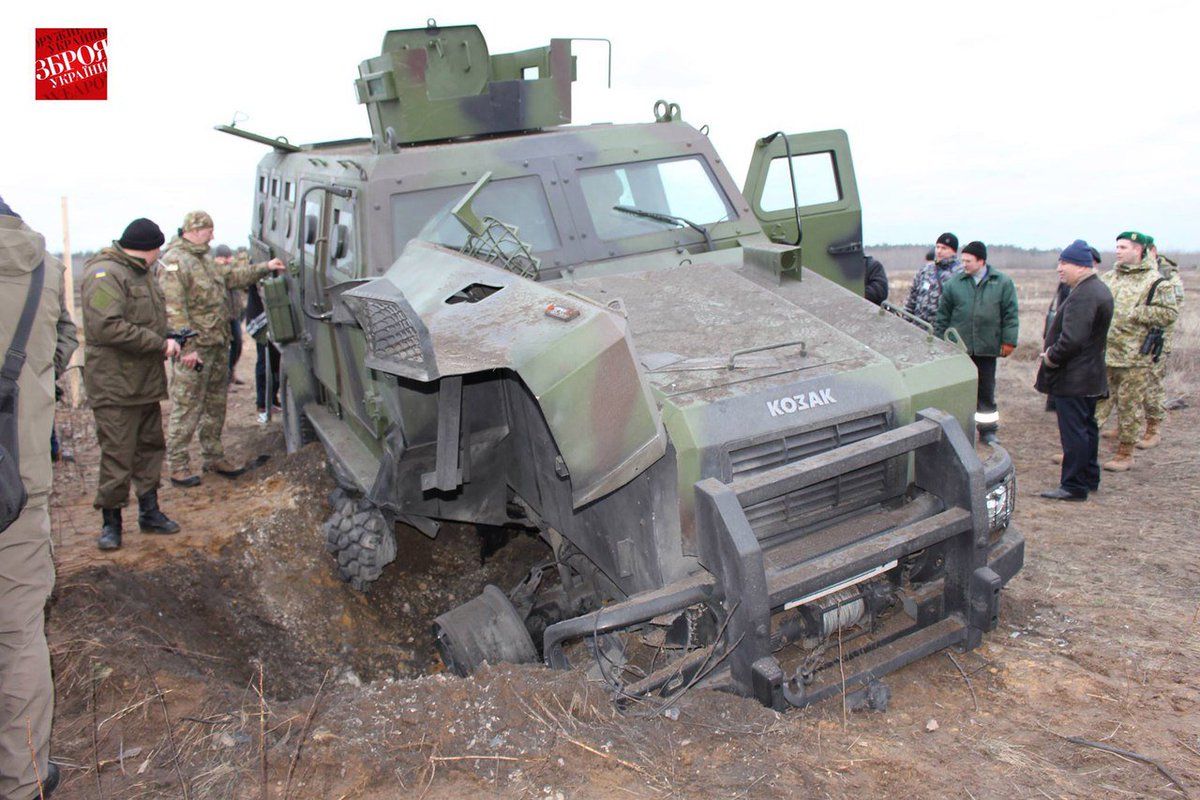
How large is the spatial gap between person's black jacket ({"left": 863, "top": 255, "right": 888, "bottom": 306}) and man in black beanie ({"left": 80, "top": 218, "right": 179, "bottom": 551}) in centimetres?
554

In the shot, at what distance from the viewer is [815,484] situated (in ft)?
12.8

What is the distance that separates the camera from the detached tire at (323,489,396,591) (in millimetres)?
5535

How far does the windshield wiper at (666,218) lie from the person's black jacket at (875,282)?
3.27 m

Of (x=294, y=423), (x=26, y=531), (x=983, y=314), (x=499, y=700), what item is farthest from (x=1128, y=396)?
(x=26, y=531)

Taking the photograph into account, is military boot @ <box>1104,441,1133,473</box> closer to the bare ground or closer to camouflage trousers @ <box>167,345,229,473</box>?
the bare ground

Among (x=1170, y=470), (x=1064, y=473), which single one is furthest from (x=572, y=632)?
(x=1170, y=470)

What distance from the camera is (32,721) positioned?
10.9ft

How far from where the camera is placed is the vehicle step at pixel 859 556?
11.6 feet

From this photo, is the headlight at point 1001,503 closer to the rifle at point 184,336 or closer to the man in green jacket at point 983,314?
the man in green jacket at point 983,314

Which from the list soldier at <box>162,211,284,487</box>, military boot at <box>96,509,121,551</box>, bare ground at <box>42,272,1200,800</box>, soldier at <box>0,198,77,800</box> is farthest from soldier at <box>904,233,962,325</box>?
soldier at <box>0,198,77,800</box>

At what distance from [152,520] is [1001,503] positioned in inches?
196

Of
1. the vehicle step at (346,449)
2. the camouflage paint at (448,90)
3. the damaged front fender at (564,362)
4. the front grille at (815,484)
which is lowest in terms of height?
the vehicle step at (346,449)

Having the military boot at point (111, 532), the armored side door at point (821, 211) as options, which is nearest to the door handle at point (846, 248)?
the armored side door at point (821, 211)

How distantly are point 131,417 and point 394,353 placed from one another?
3.02 meters
